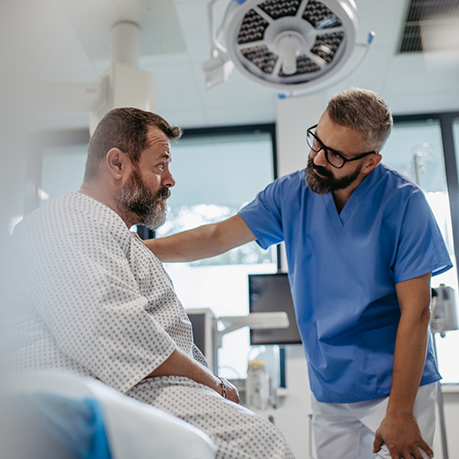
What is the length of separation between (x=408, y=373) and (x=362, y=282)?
0.85 feet

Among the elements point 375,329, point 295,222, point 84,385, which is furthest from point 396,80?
point 84,385

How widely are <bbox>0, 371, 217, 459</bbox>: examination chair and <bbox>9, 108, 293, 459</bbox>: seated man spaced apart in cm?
30

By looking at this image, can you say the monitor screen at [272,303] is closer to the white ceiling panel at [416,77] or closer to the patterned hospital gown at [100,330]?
the white ceiling panel at [416,77]

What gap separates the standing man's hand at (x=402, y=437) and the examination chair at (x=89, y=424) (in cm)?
86

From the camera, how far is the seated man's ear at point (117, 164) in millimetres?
1161

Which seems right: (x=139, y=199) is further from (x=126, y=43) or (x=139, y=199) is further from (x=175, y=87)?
(x=175, y=87)

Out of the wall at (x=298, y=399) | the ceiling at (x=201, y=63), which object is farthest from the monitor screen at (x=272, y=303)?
the ceiling at (x=201, y=63)

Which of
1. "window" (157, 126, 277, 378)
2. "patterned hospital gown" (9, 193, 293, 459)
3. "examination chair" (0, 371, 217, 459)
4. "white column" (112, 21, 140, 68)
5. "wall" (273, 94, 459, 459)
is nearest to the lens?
"examination chair" (0, 371, 217, 459)

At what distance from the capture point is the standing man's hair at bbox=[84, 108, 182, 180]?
3.88ft

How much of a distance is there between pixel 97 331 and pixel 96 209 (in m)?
0.27

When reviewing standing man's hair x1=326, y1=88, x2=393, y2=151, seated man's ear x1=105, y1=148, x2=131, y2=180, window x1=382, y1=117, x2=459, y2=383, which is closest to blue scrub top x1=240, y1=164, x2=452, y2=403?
standing man's hair x1=326, y1=88, x2=393, y2=151

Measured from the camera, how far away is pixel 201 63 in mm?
3107

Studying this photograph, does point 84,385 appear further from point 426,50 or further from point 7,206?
point 426,50

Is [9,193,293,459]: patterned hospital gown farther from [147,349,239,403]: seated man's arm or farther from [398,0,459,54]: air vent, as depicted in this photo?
[398,0,459,54]: air vent
